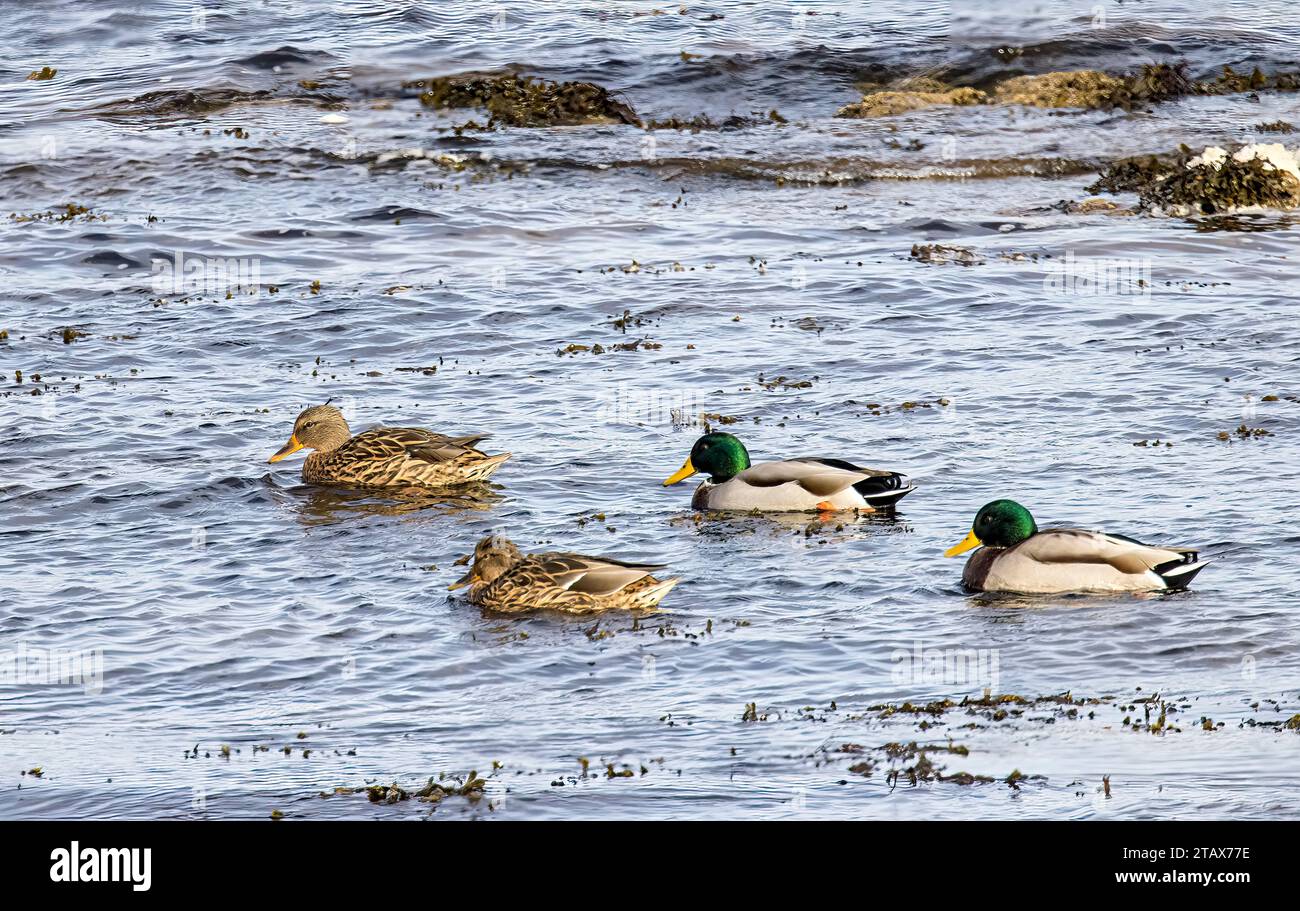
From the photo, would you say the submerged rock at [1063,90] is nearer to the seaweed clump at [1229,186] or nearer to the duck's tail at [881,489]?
the seaweed clump at [1229,186]

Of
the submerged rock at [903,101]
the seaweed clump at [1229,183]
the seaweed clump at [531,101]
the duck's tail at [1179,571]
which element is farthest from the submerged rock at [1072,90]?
the duck's tail at [1179,571]

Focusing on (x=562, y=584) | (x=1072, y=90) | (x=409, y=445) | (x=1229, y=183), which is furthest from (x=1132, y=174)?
(x=562, y=584)

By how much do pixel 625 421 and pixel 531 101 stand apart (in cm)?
1436

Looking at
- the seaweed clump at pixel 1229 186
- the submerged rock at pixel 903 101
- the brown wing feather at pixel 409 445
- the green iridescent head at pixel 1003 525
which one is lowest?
the green iridescent head at pixel 1003 525

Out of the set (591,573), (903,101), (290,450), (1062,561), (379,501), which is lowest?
(379,501)

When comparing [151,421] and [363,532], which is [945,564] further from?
[151,421]

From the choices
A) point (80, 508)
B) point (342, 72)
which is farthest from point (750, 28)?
point (80, 508)

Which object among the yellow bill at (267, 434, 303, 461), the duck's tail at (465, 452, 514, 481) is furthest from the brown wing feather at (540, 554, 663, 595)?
the yellow bill at (267, 434, 303, 461)

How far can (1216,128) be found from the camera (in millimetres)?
27609

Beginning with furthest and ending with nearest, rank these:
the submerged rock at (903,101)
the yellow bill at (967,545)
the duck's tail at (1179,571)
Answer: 1. the submerged rock at (903,101)
2. the yellow bill at (967,545)
3. the duck's tail at (1179,571)

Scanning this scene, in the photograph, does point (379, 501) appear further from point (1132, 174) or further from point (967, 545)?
point (1132, 174)

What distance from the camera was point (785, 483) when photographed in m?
13.3

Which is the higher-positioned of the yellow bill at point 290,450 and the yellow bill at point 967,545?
the yellow bill at point 290,450

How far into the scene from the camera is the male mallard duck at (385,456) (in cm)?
1409
